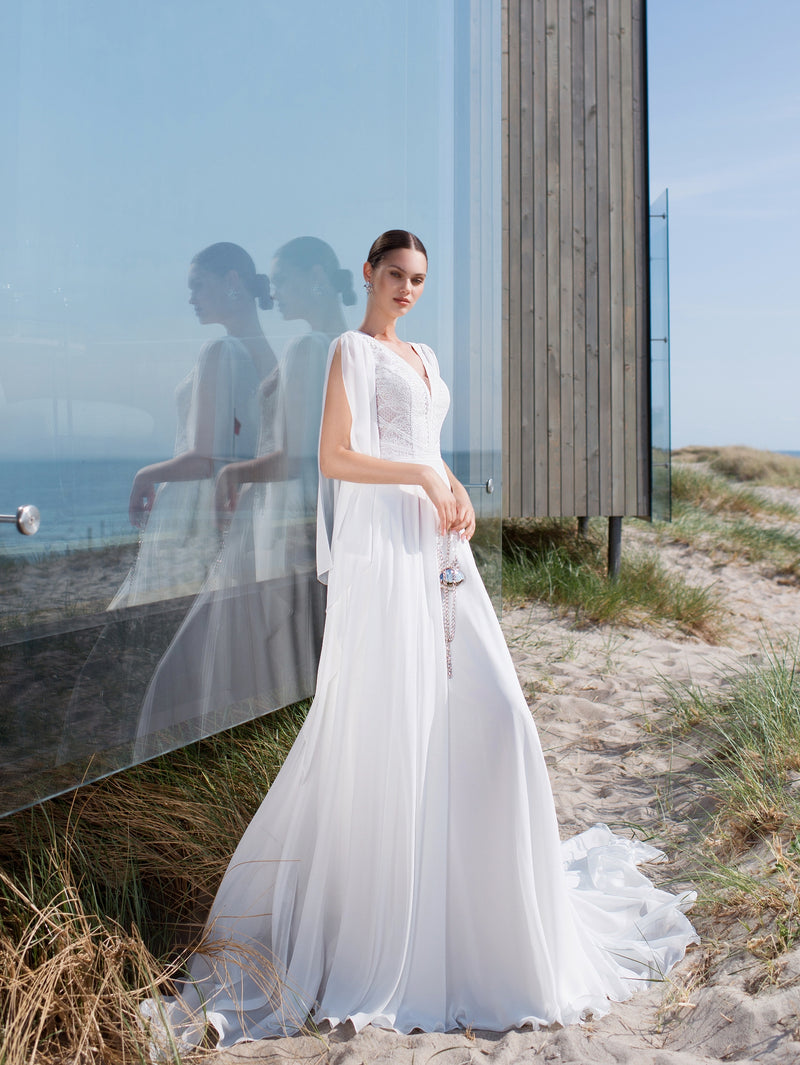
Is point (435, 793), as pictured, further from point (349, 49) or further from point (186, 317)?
point (349, 49)

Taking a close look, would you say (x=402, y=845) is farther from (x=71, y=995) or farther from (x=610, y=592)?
(x=610, y=592)

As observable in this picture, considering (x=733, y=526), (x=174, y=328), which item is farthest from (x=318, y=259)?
(x=733, y=526)

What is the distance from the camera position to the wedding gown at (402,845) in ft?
6.75

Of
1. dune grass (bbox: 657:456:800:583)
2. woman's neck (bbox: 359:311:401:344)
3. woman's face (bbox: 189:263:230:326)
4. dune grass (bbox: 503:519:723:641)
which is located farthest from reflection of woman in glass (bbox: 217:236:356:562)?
dune grass (bbox: 657:456:800:583)

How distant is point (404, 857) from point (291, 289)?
1.79 metres

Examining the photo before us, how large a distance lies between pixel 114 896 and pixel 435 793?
1093mm

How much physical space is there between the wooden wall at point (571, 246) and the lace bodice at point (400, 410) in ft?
13.1

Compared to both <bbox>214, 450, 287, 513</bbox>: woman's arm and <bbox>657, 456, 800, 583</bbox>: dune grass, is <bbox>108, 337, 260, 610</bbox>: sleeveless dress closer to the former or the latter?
<bbox>214, 450, 287, 513</bbox>: woman's arm

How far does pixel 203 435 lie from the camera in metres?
2.50

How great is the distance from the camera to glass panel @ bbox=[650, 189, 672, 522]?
6.32m

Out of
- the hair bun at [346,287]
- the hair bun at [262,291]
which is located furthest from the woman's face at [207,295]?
the hair bun at [346,287]

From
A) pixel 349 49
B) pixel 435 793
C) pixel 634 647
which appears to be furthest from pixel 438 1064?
pixel 634 647

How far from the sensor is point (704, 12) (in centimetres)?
1898

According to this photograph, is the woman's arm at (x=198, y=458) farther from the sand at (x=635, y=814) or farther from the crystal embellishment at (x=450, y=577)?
the sand at (x=635, y=814)
